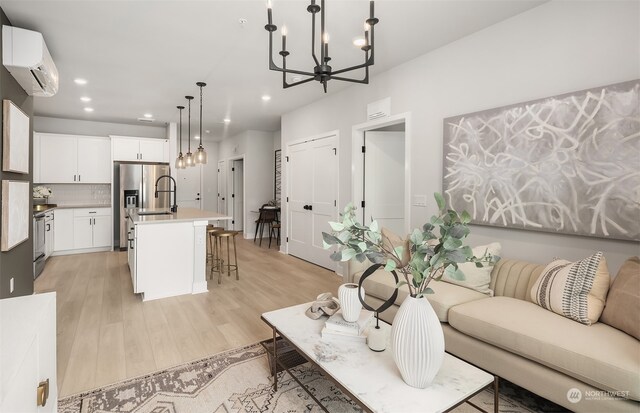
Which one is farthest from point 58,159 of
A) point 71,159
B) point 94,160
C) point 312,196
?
point 312,196

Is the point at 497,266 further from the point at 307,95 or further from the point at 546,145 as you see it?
the point at 307,95

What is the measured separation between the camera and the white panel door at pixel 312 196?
16.3 feet

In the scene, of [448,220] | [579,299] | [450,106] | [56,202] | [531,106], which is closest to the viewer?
[448,220]

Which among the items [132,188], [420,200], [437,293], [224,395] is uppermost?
[132,188]

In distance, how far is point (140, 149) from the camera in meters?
6.71

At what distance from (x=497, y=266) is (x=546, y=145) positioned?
→ 100 centimetres

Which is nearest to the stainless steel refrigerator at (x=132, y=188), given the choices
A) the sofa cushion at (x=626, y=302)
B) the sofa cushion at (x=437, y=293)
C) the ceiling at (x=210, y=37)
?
the ceiling at (x=210, y=37)

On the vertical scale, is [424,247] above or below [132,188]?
below

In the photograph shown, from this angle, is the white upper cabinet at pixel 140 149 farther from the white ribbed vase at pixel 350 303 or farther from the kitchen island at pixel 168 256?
the white ribbed vase at pixel 350 303

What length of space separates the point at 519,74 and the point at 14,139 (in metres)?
4.21

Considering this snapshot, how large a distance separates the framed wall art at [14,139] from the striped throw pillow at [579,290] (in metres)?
4.07

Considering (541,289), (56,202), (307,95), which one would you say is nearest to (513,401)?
(541,289)

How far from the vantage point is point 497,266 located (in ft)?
8.61

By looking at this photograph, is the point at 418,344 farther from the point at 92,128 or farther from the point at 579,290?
the point at 92,128
